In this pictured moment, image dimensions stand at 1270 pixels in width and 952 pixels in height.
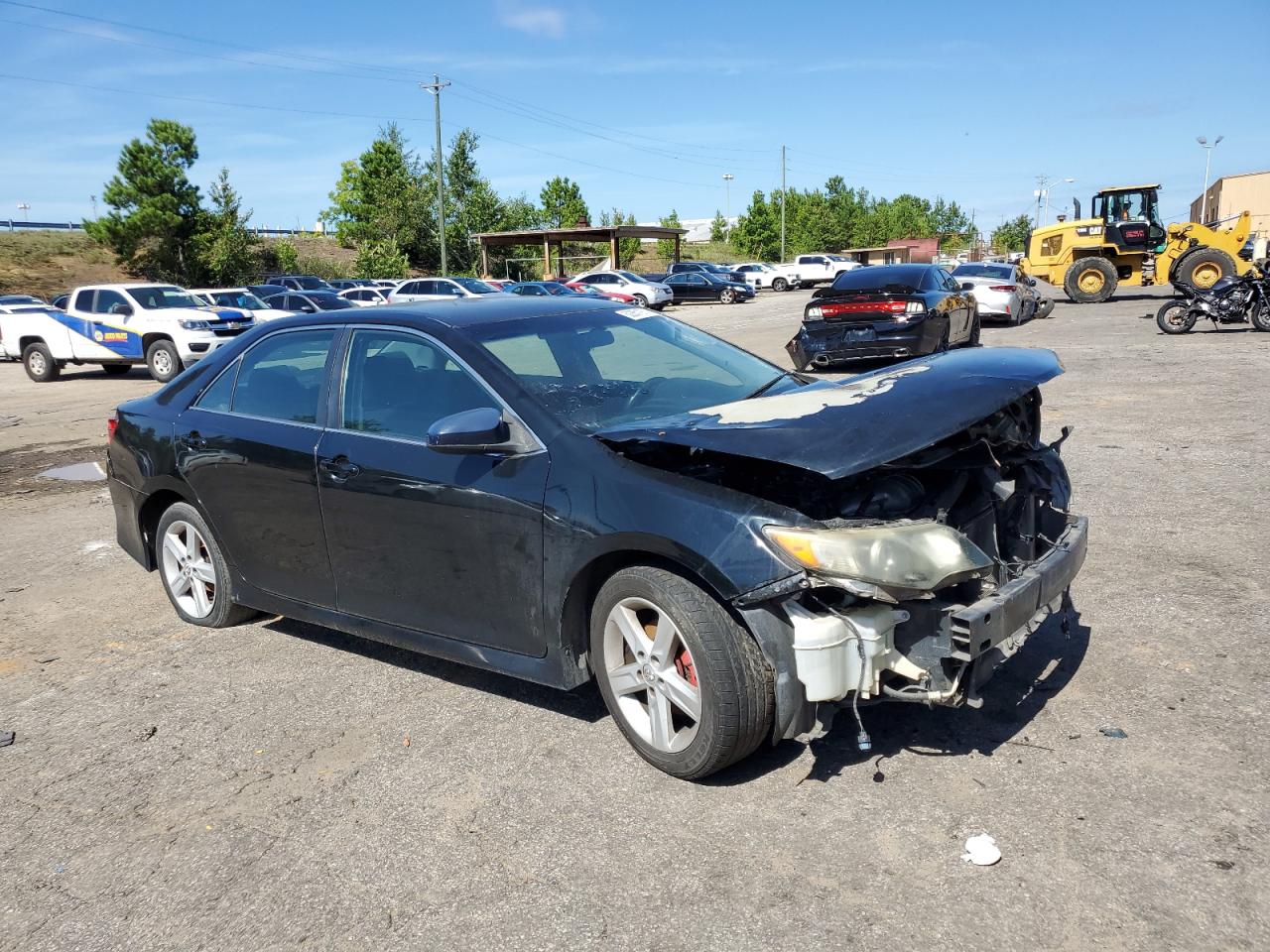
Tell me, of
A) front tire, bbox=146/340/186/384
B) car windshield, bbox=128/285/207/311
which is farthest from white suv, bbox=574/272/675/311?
front tire, bbox=146/340/186/384

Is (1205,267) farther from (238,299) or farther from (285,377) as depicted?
(285,377)

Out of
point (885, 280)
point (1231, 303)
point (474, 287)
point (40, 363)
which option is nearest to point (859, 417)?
point (885, 280)

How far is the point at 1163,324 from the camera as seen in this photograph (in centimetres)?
1877

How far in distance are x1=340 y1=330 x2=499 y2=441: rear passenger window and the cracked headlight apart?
1.42 metres

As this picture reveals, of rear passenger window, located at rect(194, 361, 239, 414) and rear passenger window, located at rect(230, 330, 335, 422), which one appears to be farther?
rear passenger window, located at rect(194, 361, 239, 414)

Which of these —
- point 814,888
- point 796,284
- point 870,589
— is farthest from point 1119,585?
point 796,284

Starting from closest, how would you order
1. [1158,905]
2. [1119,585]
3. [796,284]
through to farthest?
[1158,905]
[1119,585]
[796,284]

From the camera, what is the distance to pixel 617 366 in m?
4.37

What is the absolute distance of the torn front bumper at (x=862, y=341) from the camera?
44.7 feet

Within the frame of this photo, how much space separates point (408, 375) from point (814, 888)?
2.52 meters

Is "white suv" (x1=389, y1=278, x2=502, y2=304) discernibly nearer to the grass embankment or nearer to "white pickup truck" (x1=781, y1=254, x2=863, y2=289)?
the grass embankment

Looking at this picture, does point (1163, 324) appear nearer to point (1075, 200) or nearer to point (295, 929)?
point (1075, 200)

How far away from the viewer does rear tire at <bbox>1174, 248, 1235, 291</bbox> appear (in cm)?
2519

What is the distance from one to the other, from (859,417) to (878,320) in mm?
10990
